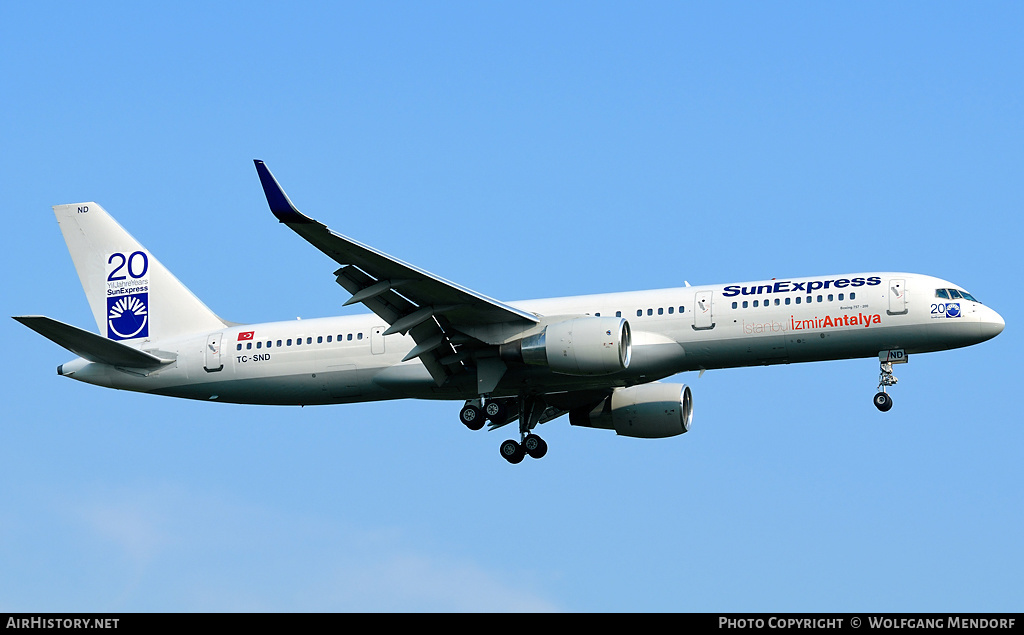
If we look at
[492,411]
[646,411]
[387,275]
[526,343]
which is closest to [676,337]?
[526,343]

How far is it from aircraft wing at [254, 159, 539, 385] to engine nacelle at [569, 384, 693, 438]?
5.76 meters

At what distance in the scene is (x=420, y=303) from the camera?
35.1 metres

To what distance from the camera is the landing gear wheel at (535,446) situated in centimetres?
3862

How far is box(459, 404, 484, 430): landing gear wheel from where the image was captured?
37938 mm

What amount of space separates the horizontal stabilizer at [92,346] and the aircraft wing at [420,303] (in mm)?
8814

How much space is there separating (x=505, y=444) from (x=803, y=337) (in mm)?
9514

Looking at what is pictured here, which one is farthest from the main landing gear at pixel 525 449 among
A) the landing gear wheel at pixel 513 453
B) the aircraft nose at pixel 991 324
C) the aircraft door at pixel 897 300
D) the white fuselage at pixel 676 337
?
the aircraft nose at pixel 991 324

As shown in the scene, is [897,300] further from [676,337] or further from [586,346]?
[586,346]

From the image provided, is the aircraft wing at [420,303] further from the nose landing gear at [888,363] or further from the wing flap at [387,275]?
the nose landing gear at [888,363]
